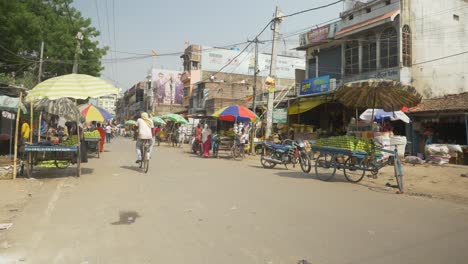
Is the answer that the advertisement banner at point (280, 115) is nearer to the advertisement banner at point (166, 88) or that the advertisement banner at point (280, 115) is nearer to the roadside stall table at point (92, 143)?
the roadside stall table at point (92, 143)

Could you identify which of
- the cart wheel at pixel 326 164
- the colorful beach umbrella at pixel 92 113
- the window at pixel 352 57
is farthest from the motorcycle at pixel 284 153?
the window at pixel 352 57

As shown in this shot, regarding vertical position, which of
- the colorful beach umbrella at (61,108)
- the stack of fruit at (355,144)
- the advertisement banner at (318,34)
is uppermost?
the advertisement banner at (318,34)

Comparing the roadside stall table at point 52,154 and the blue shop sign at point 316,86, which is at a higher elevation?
the blue shop sign at point 316,86

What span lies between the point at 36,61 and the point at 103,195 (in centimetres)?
1809

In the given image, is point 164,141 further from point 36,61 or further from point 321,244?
point 321,244

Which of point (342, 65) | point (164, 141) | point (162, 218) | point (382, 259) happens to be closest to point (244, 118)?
point (342, 65)

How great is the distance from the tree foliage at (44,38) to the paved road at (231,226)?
579 inches

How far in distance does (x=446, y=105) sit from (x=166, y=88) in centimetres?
5111

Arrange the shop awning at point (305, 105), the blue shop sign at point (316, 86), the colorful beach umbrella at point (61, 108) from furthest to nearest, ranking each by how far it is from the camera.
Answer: the blue shop sign at point (316, 86), the shop awning at point (305, 105), the colorful beach umbrella at point (61, 108)

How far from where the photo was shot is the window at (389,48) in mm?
20656

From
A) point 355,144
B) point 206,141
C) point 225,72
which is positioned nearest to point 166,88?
point 225,72

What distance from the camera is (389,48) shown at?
21.0 meters

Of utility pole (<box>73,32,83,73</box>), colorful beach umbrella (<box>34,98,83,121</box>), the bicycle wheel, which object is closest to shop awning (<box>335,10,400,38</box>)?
the bicycle wheel

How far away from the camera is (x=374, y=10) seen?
2203cm
